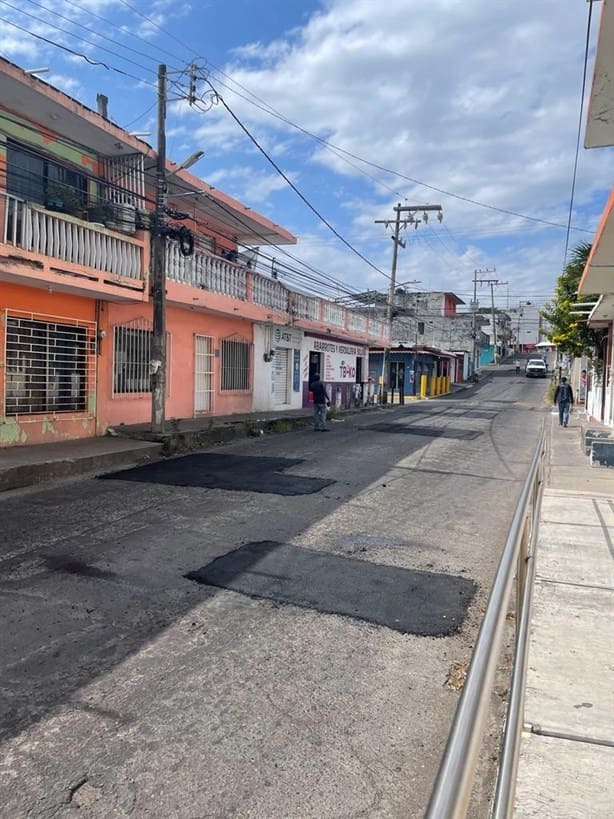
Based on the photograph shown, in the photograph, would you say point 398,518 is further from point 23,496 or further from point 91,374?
point 91,374

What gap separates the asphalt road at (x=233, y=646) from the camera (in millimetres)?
2643

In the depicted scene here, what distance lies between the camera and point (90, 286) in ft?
37.8

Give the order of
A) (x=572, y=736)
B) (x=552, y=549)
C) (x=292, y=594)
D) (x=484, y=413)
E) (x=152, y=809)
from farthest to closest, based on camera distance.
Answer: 1. (x=484, y=413)
2. (x=552, y=549)
3. (x=292, y=594)
4. (x=572, y=736)
5. (x=152, y=809)

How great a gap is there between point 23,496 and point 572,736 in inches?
301

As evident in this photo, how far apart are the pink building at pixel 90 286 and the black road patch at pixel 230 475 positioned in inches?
111

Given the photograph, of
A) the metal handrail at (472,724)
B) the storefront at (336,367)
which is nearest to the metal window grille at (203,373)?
the storefront at (336,367)

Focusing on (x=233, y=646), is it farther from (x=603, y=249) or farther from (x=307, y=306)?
(x=307, y=306)

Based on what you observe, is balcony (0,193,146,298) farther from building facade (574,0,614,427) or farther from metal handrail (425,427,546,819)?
metal handrail (425,427,546,819)

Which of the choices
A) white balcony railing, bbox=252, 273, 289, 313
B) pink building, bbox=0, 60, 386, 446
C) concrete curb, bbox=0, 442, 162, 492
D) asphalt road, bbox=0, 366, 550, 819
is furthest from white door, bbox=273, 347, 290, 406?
asphalt road, bbox=0, 366, 550, 819

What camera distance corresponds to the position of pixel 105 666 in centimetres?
363

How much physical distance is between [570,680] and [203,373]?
1468 cm

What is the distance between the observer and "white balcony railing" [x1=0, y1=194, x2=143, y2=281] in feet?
32.8

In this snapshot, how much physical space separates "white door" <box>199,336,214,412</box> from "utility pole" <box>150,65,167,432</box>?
3.90 meters

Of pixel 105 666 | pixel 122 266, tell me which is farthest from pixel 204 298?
pixel 105 666
